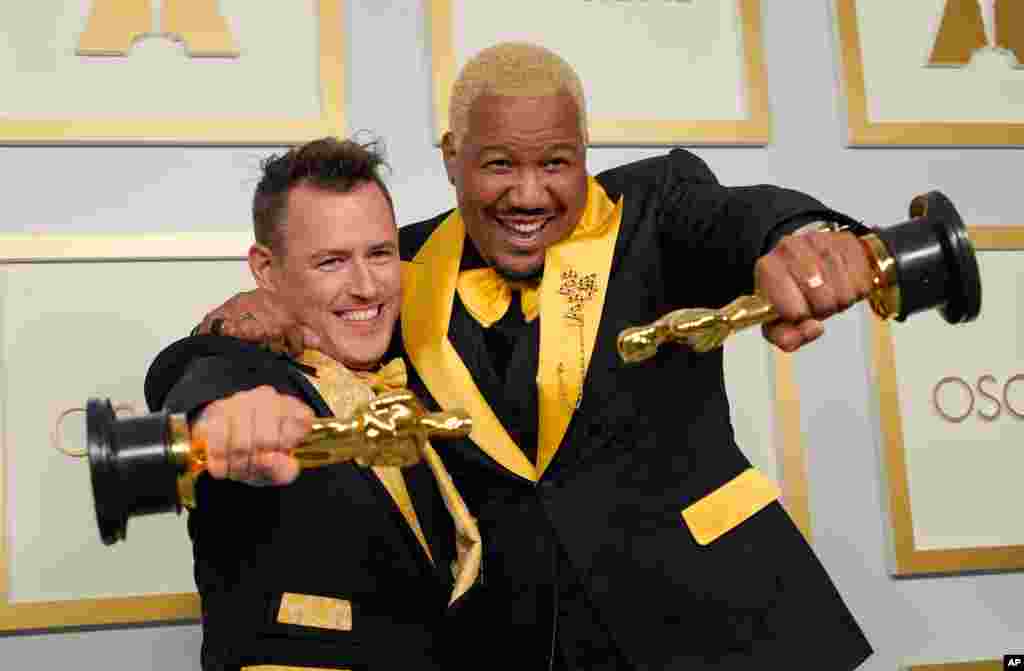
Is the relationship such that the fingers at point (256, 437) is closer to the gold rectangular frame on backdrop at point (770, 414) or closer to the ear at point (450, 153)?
the ear at point (450, 153)

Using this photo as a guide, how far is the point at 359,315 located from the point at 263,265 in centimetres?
15

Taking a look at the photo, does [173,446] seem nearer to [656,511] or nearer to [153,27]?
[656,511]

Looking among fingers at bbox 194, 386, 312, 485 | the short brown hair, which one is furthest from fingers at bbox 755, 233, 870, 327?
the short brown hair

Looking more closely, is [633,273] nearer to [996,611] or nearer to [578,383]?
[578,383]

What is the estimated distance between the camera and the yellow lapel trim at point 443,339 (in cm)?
159

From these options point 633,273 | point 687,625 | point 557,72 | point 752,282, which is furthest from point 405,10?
point 687,625

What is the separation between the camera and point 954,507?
8.42 ft

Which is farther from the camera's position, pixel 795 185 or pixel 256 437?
pixel 795 185

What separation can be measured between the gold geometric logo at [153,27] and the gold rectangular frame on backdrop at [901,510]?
50.9 inches

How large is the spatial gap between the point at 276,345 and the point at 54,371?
0.85 m

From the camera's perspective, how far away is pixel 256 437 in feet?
3.62

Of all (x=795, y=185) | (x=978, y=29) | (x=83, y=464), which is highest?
(x=978, y=29)

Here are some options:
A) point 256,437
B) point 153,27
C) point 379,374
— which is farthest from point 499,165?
point 153,27

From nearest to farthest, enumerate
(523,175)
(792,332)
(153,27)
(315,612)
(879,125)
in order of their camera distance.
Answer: (792,332) → (315,612) → (523,175) → (153,27) → (879,125)
